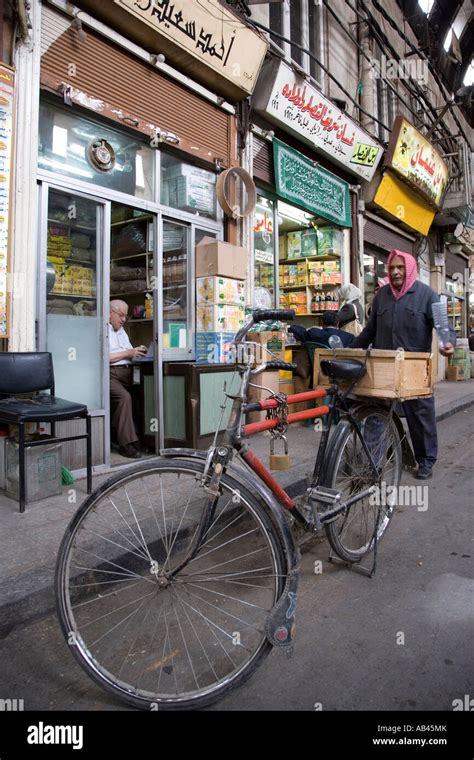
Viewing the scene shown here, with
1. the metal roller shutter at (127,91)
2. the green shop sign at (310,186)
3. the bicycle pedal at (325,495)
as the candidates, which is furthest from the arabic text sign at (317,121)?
the bicycle pedal at (325,495)

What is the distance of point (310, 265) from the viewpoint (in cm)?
877

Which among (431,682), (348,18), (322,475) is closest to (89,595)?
(322,475)

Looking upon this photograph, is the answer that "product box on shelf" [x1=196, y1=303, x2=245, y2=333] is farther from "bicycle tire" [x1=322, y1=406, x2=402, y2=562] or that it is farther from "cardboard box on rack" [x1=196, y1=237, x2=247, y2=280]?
"bicycle tire" [x1=322, y1=406, x2=402, y2=562]

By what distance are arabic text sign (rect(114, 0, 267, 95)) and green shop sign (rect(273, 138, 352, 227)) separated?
125 cm

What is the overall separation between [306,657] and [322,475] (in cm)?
90

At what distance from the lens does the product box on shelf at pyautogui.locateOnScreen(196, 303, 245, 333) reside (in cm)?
558

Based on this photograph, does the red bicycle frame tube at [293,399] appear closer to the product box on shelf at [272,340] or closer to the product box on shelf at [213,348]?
the product box on shelf at [213,348]

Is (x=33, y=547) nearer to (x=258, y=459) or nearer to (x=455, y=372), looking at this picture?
(x=258, y=459)

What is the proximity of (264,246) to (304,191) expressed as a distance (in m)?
1.21

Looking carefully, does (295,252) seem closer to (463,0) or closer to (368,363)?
(368,363)

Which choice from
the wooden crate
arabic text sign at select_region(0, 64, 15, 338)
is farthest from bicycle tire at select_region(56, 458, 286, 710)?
arabic text sign at select_region(0, 64, 15, 338)

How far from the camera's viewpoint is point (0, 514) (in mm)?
3346

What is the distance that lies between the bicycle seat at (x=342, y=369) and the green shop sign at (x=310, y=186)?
16.7 feet

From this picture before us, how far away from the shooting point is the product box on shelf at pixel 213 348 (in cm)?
560
